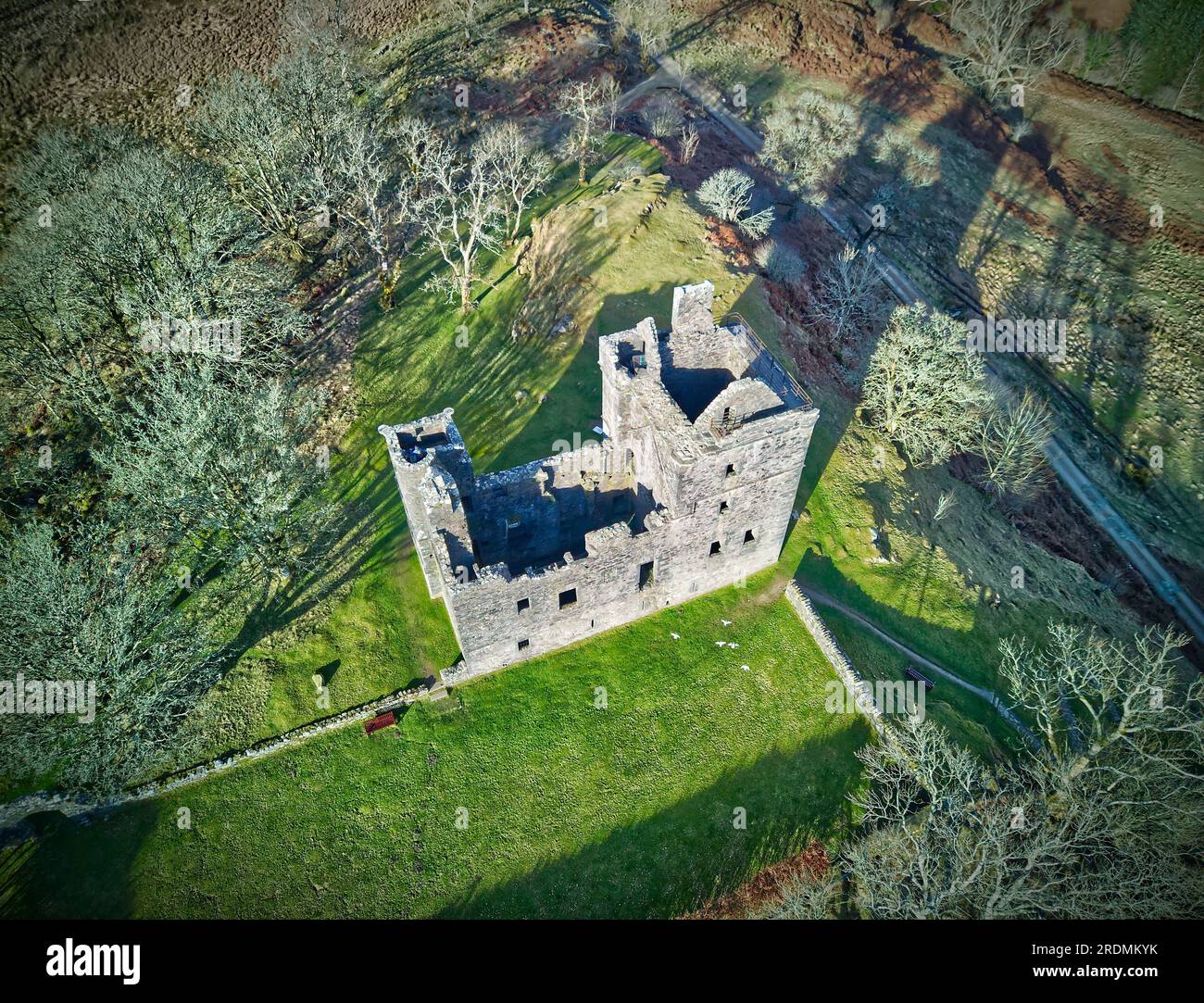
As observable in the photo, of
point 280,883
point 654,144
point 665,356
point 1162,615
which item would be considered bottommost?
point 280,883

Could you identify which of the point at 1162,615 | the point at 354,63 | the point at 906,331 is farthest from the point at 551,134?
the point at 1162,615

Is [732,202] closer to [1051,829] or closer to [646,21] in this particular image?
[646,21]

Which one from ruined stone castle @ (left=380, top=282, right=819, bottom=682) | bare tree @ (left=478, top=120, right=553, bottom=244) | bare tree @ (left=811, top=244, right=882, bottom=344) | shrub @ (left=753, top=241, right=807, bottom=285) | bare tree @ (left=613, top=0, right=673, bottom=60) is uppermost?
bare tree @ (left=613, top=0, right=673, bottom=60)

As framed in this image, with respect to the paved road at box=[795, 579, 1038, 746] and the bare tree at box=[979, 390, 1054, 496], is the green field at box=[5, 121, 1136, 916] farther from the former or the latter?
the bare tree at box=[979, 390, 1054, 496]

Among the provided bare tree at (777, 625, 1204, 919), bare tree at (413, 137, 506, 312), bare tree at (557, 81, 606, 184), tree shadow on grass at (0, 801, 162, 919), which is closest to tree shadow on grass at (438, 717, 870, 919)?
bare tree at (777, 625, 1204, 919)

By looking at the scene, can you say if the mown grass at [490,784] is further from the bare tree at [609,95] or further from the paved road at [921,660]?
the bare tree at [609,95]

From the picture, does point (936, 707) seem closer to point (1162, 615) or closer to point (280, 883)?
point (1162, 615)

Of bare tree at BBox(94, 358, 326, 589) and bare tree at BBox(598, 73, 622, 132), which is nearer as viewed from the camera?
bare tree at BBox(94, 358, 326, 589)
